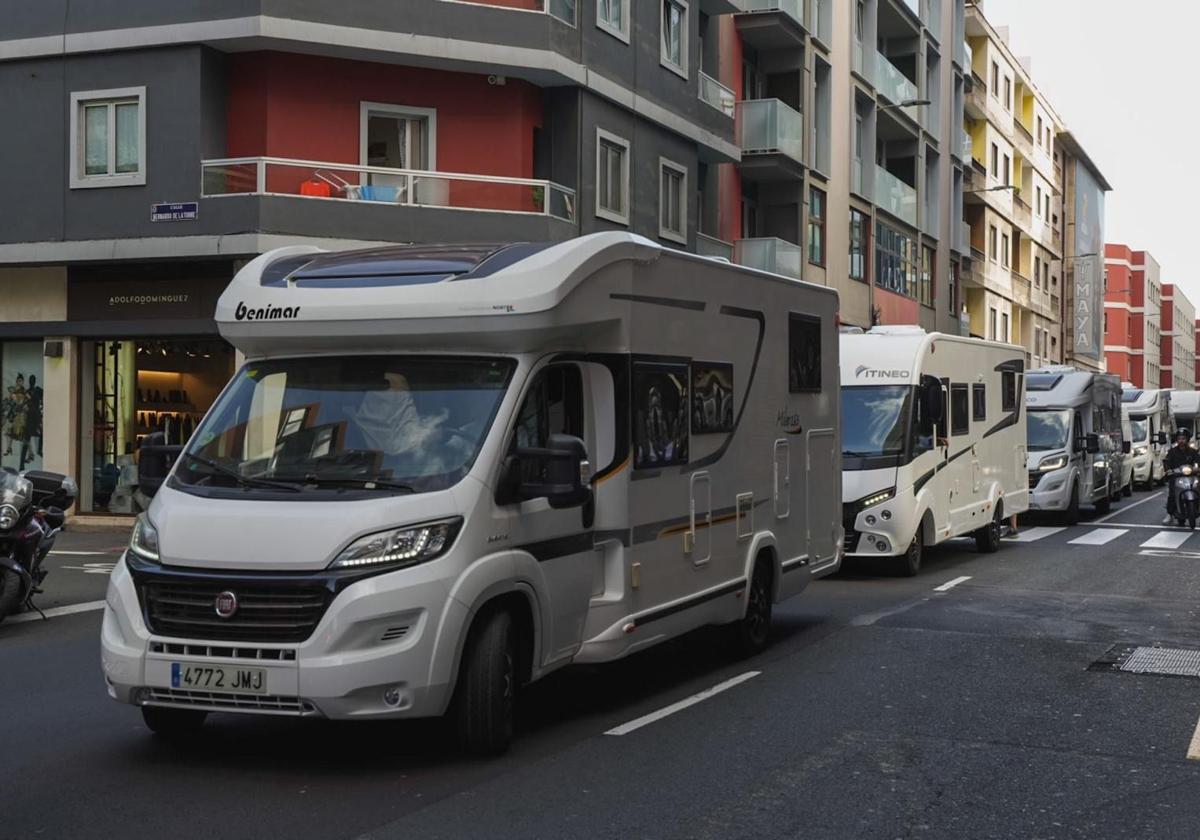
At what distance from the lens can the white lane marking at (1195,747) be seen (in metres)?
7.99

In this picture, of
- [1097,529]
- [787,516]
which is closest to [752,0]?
[1097,529]

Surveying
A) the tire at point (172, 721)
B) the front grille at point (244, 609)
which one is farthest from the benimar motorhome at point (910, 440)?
the front grille at point (244, 609)

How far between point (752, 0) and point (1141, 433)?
19100 millimetres

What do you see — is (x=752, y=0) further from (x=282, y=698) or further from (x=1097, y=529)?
(x=282, y=698)

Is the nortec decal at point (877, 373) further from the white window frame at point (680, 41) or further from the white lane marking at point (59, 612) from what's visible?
the white window frame at point (680, 41)

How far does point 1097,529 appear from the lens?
26.7 m

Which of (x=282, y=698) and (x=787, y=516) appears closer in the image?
(x=282, y=698)

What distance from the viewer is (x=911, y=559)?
17656 millimetres

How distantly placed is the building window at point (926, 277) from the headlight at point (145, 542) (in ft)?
142

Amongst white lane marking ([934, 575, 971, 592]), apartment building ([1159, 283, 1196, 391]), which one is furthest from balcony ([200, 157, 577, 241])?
apartment building ([1159, 283, 1196, 391])

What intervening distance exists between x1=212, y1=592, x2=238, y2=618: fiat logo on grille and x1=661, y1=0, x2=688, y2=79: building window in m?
22.8

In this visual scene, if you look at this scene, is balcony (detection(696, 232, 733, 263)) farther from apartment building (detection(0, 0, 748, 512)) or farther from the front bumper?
the front bumper

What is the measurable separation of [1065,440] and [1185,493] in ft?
7.38

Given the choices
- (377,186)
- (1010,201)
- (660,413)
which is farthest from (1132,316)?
(660,413)
